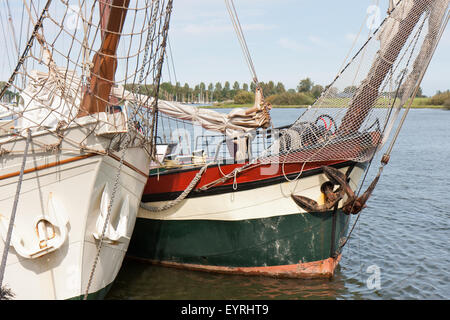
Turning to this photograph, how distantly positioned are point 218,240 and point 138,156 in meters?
2.04

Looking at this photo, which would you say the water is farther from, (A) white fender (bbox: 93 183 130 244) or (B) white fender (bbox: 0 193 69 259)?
(B) white fender (bbox: 0 193 69 259)

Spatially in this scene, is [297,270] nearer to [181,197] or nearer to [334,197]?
[334,197]

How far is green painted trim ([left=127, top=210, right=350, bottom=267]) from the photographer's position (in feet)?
23.9

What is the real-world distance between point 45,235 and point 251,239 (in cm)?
319

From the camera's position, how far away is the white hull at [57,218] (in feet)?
17.9

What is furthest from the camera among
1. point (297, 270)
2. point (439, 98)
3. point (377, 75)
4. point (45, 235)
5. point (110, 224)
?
point (439, 98)

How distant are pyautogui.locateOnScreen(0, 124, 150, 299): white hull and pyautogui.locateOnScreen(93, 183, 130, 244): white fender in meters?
0.01

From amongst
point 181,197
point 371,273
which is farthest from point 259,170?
point 371,273

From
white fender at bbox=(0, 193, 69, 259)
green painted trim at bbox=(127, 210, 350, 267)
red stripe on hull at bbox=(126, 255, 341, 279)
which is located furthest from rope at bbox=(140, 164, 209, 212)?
white fender at bbox=(0, 193, 69, 259)

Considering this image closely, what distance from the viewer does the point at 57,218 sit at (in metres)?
5.55

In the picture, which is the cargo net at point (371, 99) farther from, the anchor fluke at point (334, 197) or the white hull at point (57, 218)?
the white hull at point (57, 218)

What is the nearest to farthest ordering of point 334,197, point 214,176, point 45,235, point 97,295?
point 45,235, point 97,295, point 334,197, point 214,176
